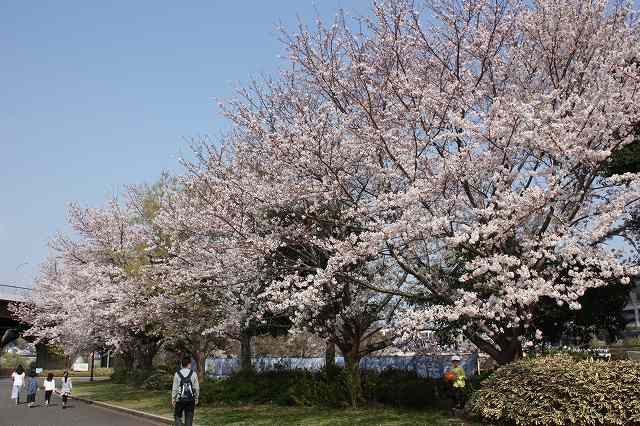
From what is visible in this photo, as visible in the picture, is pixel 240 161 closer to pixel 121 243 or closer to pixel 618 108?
pixel 618 108

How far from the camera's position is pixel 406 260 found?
14680 millimetres

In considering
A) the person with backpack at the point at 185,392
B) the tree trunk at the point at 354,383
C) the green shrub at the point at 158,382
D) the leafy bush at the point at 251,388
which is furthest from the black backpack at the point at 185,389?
the green shrub at the point at 158,382

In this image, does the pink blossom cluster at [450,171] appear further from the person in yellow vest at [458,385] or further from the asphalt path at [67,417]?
the asphalt path at [67,417]

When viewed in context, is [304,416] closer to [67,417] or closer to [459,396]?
[459,396]

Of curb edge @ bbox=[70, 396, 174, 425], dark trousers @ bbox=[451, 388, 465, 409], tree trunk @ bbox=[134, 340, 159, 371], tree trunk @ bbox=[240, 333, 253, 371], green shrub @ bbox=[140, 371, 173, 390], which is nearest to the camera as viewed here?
dark trousers @ bbox=[451, 388, 465, 409]

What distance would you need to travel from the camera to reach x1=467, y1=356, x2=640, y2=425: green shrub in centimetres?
989

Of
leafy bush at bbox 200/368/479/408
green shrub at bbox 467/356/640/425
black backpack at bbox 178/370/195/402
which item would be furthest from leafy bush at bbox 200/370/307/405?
green shrub at bbox 467/356/640/425

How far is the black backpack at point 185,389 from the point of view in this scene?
37.0 ft

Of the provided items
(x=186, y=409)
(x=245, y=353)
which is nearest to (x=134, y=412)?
(x=245, y=353)

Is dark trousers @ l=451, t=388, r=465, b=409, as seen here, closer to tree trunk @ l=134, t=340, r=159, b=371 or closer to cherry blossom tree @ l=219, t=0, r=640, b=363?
cherry blossom tree @ l=219, t=0, r=640, b=363

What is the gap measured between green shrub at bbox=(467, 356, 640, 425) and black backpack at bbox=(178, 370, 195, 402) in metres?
5.67

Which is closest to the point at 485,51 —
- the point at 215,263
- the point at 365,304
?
the point at 365,304

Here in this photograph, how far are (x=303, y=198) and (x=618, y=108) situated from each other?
Answer: 7690mm

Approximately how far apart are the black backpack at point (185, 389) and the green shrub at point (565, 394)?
5.67 meters
